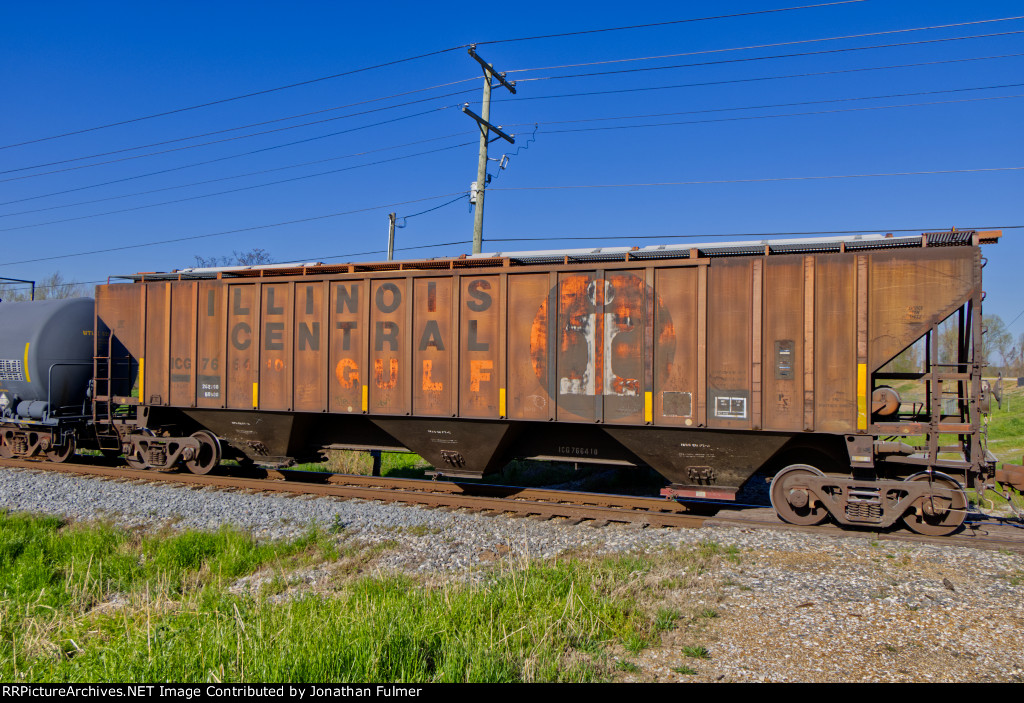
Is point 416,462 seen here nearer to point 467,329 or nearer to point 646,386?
point 467,329

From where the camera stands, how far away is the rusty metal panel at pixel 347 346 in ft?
36.2

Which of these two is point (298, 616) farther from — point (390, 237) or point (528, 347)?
point (390, 237)

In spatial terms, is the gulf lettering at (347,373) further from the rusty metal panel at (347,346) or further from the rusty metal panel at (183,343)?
the rusty metal panel at (183,343)

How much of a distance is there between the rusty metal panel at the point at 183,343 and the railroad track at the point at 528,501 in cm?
168

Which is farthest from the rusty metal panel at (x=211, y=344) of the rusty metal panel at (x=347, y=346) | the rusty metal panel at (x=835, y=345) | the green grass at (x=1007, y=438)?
the green grass at (x=1007, y=438)

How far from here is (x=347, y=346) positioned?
11.2 m

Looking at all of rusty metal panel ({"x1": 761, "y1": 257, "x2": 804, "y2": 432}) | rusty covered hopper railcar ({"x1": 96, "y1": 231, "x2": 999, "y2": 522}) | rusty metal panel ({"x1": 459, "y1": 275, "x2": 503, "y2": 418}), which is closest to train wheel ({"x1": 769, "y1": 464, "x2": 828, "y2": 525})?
rusty covered hopper railcar ({"x1": 96, "y1": 231, "x2": 999, "y2": 522})

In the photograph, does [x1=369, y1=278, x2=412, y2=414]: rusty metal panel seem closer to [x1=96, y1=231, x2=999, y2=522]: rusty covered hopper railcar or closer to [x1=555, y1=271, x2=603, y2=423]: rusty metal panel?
[x1=96, y1=231, x2=999, y2=522]: rusty covered hopper railcar

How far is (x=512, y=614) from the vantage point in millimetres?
5480

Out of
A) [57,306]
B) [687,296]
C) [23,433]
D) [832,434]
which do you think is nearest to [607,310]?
[687,296]

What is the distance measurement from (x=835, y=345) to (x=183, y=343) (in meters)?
11.7

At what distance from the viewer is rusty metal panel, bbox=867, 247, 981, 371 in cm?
806

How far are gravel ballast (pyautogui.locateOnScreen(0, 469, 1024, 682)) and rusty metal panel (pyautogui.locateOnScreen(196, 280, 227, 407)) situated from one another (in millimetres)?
1863
